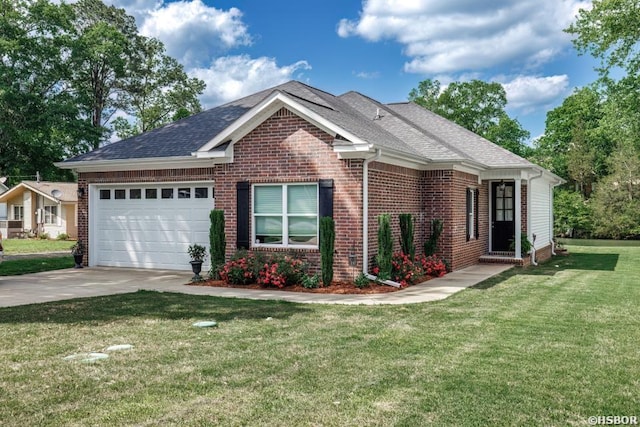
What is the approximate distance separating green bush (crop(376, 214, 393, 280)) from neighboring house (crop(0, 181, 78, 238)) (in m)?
27.0

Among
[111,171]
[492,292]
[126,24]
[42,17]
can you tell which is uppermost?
[126,24]

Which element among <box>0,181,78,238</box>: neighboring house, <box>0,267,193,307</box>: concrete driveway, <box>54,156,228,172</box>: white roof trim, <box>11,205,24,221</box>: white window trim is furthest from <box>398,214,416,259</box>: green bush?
<box>11,205,24,221</box>: white window trim

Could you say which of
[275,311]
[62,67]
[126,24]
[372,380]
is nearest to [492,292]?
[275,311]

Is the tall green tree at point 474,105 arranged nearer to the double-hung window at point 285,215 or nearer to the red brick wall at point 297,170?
the red brick wall at point 297,170

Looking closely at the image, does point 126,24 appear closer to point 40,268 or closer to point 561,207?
point 40,268

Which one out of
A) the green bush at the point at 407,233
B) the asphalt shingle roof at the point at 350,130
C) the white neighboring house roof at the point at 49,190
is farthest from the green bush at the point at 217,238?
the white neighboring house roof at the point at 49,190

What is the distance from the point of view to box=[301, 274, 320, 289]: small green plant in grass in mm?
11445

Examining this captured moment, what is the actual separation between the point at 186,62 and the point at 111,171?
25835mm

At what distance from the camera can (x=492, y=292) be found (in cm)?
1088

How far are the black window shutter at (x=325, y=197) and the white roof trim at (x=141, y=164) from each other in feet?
8.02

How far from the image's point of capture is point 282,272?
460 inches

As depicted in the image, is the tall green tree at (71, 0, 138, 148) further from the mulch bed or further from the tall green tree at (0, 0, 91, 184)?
the mulch bed

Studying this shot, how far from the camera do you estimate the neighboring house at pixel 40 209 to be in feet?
113

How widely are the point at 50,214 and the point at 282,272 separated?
2883 centimetres
